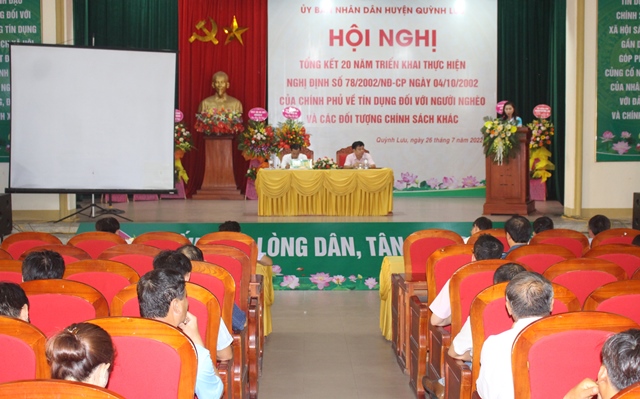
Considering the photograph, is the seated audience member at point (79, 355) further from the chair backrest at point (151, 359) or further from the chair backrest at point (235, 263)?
the chair backrest at point (235, 263)

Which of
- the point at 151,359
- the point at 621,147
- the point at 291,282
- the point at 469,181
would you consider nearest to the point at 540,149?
the point at 469,181

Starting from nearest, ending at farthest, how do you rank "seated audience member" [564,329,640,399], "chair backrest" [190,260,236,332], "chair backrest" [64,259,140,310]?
"seated audience member" [564,329,640,399] < "chair backrest" [190,260,236,332] < "chair backrest" [64,259,140,310]

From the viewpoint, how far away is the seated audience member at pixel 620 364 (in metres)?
1.85

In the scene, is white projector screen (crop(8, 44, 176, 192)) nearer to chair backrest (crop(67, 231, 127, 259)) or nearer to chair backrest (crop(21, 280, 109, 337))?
chair backrest (crop(67, 231, 127, 259))

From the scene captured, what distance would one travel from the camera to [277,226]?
884 cm

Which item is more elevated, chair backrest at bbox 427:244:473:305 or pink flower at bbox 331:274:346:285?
chair backrest at bbox 427:244:473:305

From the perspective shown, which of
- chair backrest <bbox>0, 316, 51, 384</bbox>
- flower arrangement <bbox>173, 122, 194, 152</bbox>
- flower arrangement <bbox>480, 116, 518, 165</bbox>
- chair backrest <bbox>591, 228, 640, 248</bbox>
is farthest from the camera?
flower arrangement <bbox>173, 122, 194, 152</bbox>

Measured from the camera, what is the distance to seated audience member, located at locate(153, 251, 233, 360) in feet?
10.5

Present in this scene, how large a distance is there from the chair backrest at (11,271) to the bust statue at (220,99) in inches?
391

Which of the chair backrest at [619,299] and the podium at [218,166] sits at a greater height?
the podium at [218,166]

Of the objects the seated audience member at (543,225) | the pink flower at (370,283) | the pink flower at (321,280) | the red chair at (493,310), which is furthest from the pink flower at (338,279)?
the red chair at (493,310)

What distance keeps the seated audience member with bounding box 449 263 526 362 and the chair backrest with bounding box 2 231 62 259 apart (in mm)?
2991

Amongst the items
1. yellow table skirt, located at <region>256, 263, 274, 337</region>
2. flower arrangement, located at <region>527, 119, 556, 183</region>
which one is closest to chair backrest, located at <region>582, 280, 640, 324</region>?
yellow table skirt, located at <region>256, 263, 274, 337</region>

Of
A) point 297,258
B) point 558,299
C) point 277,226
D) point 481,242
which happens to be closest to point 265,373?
point 481,242
